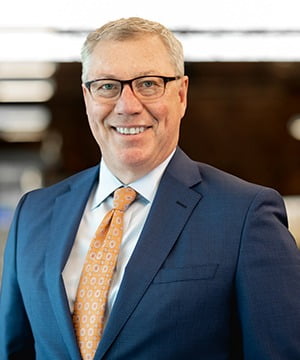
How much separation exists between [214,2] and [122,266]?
8.49 ft

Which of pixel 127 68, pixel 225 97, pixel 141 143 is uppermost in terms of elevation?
pixel 127 68

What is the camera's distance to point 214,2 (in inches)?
158

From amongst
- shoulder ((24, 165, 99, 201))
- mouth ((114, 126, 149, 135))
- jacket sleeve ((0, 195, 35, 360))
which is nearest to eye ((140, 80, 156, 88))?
mouth ((114, 126, 149, 135))

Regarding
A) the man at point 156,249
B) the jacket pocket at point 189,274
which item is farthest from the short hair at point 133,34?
the jacket pocket at point 189,274

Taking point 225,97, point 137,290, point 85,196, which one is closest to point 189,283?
point 137,290

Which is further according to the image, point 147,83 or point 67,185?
point 67,185

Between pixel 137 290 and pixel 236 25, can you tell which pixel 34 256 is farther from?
pixel 236 25

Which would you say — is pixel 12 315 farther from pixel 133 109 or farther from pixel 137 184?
pixel 133 109

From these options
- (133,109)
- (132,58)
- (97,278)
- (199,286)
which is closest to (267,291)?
(199,286)

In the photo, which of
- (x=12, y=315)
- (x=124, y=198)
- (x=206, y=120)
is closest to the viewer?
(x=124, y=198)

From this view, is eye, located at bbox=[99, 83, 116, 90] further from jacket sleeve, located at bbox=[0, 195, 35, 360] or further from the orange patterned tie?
jacket sleeve, located at bbox=[0, 195, 35, 360]

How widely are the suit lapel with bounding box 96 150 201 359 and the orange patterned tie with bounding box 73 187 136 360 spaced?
57 mm

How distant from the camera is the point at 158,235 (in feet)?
5.72

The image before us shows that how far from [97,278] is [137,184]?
263mm
